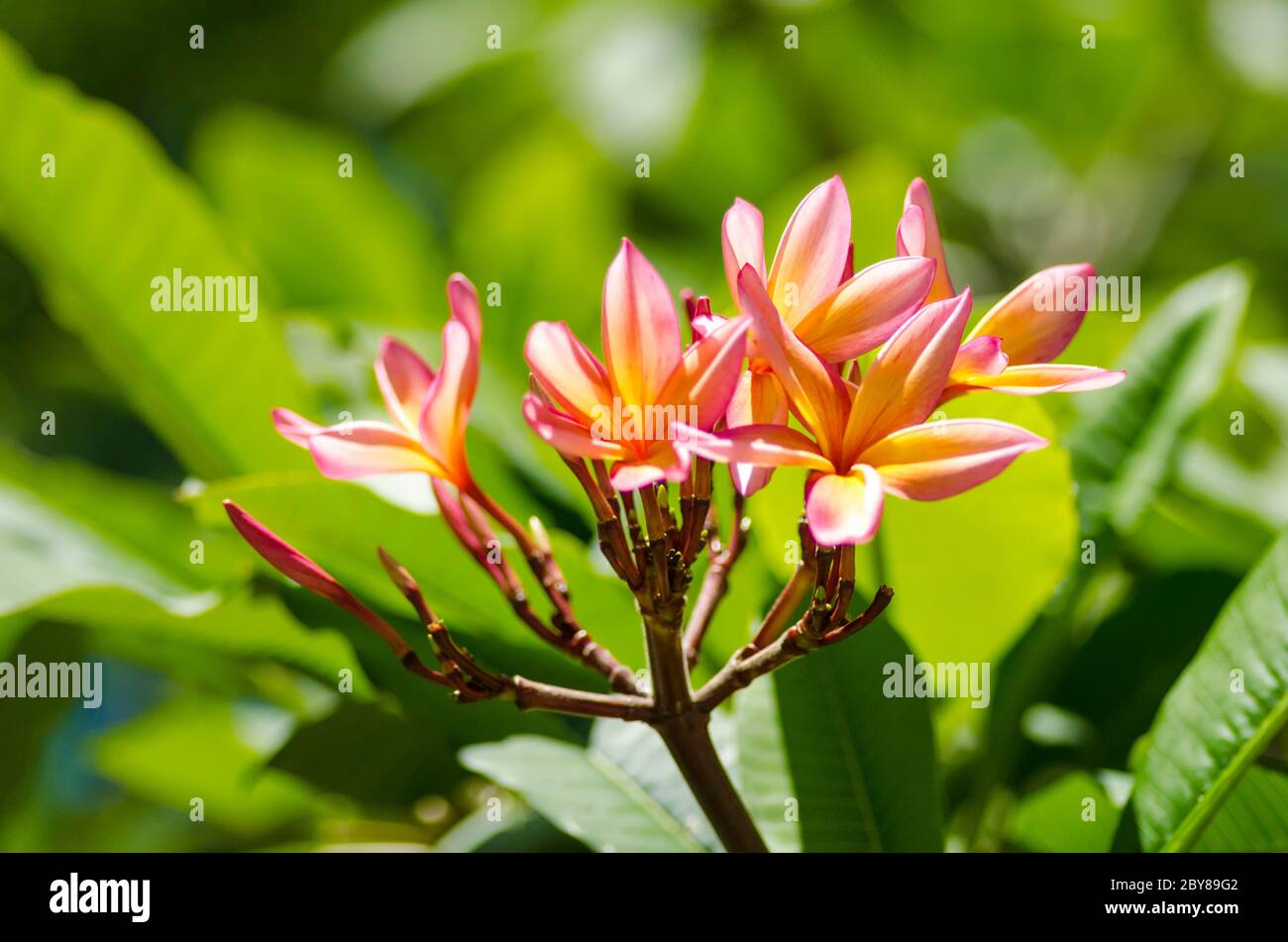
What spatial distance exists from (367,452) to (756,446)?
0.20m

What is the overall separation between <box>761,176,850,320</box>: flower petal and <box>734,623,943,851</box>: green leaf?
26cm

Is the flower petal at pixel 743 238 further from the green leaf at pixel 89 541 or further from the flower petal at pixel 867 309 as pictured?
the green leaf at pixel 89 541

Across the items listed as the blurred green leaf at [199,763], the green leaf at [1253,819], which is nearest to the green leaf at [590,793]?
the green leaf at [1253,819]

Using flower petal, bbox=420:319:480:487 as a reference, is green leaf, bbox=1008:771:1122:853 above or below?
below

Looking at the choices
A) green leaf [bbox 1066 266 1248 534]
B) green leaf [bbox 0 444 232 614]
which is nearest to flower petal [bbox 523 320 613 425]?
green leaf [bbox 0 444 232 614]

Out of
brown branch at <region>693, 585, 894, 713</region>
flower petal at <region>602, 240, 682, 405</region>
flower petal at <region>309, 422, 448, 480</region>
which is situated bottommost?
brown branch at <region>693, 585, 894, 713</region>

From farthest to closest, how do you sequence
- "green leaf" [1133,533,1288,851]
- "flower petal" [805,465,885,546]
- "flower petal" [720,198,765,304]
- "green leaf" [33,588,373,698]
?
1. "green leaf" [33,588,373,698]
2. "green leaf" [1133,533,1288,851]
3. "flower petal" [720,198,765,304]
4. "flower petal" [805,465,885,546]

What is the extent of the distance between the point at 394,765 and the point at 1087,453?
1.98 ft

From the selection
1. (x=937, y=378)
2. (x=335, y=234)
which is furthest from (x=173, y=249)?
(x=937, y=378)

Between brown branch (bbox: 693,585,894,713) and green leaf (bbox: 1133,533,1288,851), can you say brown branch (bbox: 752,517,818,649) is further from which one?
green leaf (bbox: 1133,533,1288,851)

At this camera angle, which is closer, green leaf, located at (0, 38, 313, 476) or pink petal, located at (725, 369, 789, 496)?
pink petal, located at (725, 369, 789, 496)

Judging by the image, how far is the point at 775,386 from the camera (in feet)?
1.97

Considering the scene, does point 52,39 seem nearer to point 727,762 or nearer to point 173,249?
point 173,249

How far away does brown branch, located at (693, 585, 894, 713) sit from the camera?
0.58 metres
